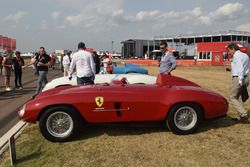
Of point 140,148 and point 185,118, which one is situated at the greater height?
A: point 185,118

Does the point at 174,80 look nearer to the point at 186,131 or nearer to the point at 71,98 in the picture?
the point at 186,131

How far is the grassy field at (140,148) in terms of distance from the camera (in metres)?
4.08

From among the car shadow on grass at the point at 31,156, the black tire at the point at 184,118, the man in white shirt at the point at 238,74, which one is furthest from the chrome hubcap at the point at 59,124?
the man in white shirt at the point at 238,74

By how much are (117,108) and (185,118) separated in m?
1.18

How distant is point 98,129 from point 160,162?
1.85 meters

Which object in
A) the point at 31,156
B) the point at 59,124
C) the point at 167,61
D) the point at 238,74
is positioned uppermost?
the point at 167,61

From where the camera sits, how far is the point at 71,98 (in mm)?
4863

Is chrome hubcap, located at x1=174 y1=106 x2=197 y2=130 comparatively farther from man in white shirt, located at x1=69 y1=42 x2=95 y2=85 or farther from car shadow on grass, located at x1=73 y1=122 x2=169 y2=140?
man in white shirt, located at x1=69 y1=42 x2=95 y2=85

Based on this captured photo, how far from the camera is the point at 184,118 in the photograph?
5180mm

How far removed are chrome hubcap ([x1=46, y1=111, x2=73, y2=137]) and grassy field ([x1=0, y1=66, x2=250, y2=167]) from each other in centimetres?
18

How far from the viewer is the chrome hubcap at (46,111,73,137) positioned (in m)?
4.89

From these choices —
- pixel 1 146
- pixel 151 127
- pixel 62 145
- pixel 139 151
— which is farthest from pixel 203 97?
pixel 1 146

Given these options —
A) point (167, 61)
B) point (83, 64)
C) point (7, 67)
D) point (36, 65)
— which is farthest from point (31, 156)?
point (7, 67)

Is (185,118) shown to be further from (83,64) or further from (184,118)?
(83,64)
